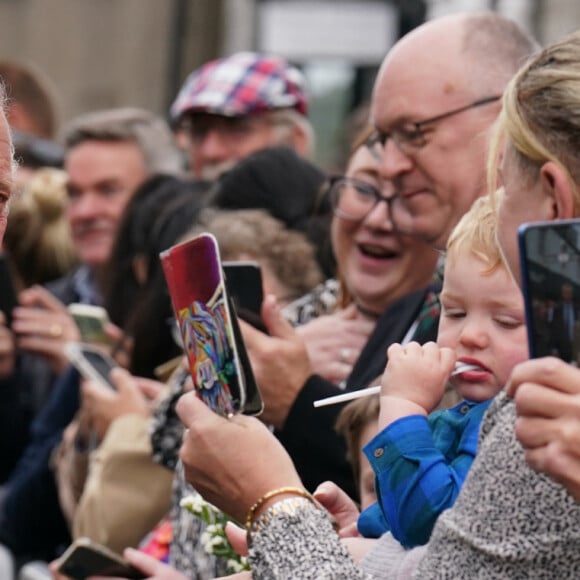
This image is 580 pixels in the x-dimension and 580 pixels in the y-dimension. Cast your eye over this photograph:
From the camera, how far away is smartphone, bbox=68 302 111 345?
5.95m

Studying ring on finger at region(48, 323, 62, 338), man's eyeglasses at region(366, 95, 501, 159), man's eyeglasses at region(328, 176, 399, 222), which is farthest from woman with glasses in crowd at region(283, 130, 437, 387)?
ring on finger at region(48, 323, 62, 338)

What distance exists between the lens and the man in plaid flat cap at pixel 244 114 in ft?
22.0

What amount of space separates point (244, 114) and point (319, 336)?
8.42 feet

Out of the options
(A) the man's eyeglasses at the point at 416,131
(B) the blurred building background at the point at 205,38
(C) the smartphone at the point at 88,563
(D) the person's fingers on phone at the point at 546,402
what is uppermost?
(D) the person's fingers on phone at the point at 546,402

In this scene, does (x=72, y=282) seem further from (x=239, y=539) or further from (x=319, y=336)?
(x=239, y=539)

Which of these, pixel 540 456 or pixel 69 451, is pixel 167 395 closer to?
pixel 69 451

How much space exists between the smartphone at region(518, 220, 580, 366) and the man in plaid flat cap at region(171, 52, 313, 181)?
4.47 m

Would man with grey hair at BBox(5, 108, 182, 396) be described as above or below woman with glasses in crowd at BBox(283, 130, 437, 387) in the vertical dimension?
below

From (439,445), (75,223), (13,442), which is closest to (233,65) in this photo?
(75,223)

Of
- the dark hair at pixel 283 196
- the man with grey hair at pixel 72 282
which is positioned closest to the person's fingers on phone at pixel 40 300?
the man with grey hair at pixel 72 282

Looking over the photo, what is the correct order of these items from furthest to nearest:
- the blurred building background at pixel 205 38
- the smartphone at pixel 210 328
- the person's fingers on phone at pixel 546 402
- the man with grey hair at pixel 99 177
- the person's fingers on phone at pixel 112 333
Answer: the blurred building background at pixel 205 38
the man with grey hair at pixel 99 177
the person's fingers on phone at pixel 112 333
the smartphone at pixel 210 328
the person's fingers on phone at pixel 546 402

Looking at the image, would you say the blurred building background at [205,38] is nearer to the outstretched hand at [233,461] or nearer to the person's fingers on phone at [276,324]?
the person's fingers on phone at [276,324]

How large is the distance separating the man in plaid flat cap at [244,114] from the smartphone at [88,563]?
2515 mm

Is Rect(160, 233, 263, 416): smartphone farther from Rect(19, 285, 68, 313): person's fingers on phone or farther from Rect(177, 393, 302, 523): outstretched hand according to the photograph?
Rect(19, 285, 68, 313): person's fingers on phone
